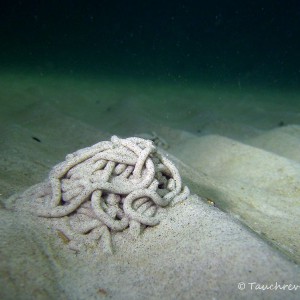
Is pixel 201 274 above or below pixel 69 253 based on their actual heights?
above

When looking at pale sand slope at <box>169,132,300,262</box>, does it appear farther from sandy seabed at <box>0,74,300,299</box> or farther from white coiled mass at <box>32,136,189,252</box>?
white coiled mass at <box>32,136,189,252</box>

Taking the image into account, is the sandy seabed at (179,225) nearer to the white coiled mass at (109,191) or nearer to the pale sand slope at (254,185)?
the pale sand slope at (254,185)

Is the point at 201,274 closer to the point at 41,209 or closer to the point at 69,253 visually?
the point at 69,253

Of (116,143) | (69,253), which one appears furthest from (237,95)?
(69,253)

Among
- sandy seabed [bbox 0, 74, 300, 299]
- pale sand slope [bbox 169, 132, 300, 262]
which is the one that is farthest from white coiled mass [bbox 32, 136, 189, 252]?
pale sand slope [bbox 169, 132, 300, 262]

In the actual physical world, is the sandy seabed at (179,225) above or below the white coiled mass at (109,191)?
below

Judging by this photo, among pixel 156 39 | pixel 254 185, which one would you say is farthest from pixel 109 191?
pixel 156 39

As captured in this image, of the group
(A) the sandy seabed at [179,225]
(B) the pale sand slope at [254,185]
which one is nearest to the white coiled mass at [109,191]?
(A) the sandy seabed at [179,225]

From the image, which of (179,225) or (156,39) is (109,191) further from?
(156,39)
